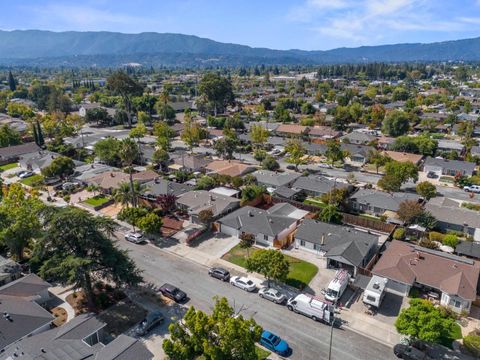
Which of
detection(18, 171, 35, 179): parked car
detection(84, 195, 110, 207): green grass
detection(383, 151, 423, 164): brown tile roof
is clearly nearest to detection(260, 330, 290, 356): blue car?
detection(84, 195, 110, 207): green grass

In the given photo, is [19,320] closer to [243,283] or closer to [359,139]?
[243,283]

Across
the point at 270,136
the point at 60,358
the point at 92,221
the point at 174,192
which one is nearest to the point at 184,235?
the point at 174,192

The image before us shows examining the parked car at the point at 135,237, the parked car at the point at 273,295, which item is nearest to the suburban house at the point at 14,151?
the parked car at the point at 135,237

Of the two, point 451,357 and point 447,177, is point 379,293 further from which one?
point 447,177

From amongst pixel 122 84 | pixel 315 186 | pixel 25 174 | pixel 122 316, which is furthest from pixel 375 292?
pixel 122 84

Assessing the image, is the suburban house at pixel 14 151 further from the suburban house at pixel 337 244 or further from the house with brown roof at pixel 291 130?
the suburban house at pixel 337 244

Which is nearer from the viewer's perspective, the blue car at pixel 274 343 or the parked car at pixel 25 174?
the blue car at pixel 274 343
